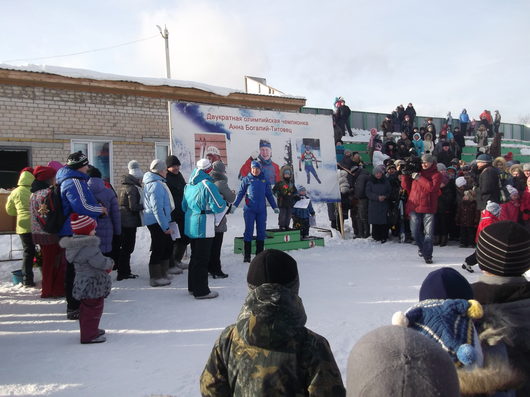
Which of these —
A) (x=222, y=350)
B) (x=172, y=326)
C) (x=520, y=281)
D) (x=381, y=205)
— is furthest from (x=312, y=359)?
(x=381, y=205)

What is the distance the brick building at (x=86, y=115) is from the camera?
10.9m

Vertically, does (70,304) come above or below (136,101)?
below

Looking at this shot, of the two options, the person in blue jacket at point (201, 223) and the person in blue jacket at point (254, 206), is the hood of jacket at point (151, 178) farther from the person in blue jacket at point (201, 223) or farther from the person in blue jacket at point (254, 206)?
the person in blue jacket at point (254, 206)

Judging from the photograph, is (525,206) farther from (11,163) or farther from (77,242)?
(11,163)

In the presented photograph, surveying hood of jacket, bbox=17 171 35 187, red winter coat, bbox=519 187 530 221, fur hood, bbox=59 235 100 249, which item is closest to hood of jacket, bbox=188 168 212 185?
fur hood, bbox=59 235 100 249

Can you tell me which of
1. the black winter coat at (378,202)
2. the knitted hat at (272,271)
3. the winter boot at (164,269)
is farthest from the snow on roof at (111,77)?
the knitted hat at (272,271)

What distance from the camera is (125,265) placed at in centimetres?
647

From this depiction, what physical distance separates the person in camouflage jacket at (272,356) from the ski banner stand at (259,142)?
660cm

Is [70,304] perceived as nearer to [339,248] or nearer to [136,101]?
[339,248]

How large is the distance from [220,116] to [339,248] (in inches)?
144

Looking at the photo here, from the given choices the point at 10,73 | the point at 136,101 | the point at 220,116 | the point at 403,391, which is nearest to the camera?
the point at 403,391

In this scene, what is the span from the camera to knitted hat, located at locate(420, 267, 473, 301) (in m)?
1.83

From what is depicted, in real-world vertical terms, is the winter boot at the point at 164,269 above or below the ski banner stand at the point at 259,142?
below

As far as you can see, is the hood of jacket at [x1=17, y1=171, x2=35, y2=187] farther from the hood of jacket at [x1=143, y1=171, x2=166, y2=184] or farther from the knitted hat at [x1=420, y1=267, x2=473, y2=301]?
the knitted hat at [x1=420, y1=267, x2=473, y2=301]
